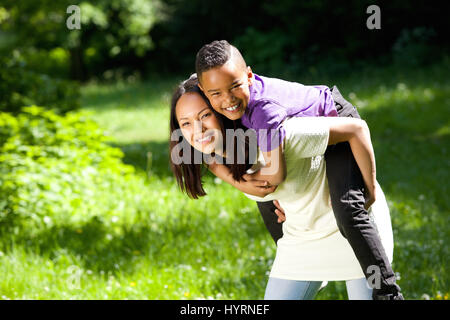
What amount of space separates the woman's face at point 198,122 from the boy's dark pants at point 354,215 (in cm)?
44

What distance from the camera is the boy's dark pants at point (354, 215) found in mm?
1944

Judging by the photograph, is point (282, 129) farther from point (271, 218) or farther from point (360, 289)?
point (360, 289)

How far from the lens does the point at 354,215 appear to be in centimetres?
194

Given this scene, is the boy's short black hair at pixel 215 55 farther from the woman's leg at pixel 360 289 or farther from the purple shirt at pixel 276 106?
the woman's leg at pixel 360 289

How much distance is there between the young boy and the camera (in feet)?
5.99

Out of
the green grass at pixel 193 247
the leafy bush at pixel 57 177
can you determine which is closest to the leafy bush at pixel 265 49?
the green grass at pixel 193 247

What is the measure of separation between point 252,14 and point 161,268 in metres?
14.4

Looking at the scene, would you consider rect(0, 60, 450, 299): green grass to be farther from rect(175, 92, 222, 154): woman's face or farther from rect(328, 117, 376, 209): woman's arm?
rect(328, 117, 376, 209): woman's arm

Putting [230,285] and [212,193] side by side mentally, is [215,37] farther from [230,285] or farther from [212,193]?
[230,285]

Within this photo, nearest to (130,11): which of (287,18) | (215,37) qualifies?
(215,37)

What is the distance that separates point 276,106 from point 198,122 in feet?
0.95

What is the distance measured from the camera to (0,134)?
205 inches

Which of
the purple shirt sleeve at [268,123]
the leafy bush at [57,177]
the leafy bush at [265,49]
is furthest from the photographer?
the leafy bush at [265,49]

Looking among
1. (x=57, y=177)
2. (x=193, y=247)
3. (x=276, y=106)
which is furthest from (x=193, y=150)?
(x=57, y=177)
